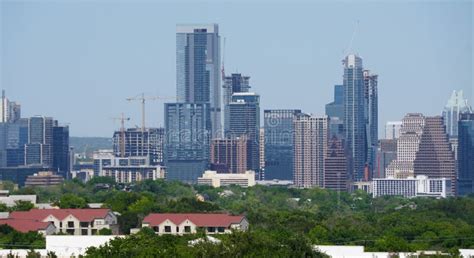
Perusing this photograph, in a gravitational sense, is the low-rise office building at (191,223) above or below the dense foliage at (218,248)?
below

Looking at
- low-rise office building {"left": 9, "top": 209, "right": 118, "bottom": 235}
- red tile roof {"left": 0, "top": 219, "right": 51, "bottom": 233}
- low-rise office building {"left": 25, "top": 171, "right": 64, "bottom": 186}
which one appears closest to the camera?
red tile roof {"left": 0, "top": 219, "right": 51, "bottom": 233}

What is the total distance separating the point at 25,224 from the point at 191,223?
554cm

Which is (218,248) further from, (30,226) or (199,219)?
(30,226)

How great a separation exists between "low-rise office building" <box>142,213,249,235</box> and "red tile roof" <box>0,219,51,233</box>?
11.3 feet

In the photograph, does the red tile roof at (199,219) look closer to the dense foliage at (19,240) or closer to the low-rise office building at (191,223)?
the low-rise office building at (191,223)

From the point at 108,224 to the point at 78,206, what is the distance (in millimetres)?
12663

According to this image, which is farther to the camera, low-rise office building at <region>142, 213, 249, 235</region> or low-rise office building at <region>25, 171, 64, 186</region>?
low-rise office building at <region>25, 171, 64, 186</region>

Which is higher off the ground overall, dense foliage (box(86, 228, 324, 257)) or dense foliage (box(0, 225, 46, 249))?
dense foliage (box(86, 228, 324, 257))

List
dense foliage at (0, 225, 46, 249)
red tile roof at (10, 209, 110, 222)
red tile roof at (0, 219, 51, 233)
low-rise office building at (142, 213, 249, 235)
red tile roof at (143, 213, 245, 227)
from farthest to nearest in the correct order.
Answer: red tile roof at (10, 209, 110, 222) → red tile roof at (143, 213, 245, 227) → red tile roof at (0, 219, 51, 233) → low-rise office building at (142, 213, 249, 235) → dense foliage at (0, 225, 46, 249)

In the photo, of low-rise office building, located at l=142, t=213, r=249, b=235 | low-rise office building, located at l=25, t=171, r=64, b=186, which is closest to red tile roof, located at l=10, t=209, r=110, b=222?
low-rise office building, located at l=142, t=213, r=249, b=235

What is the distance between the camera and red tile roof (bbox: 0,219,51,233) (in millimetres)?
64250

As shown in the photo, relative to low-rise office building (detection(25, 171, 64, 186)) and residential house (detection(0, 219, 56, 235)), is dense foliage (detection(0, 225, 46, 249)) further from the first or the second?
low-rise office building (detection(25, 171, 64, 186))

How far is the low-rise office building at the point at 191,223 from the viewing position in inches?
2509

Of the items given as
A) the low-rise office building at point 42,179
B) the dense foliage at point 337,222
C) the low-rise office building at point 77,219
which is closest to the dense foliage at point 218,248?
the dense foliage at point 337,222
